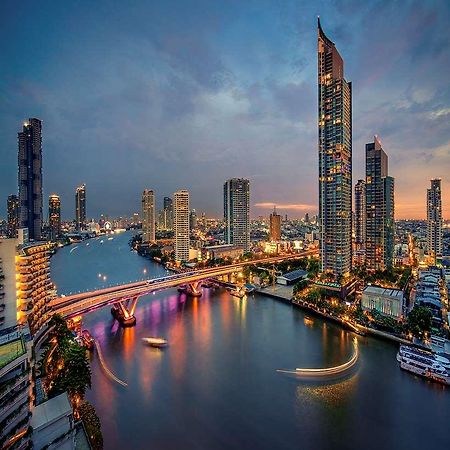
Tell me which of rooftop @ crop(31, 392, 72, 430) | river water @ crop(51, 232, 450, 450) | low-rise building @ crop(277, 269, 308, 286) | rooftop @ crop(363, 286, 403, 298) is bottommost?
river water @ crop(51, 232, 450, 450)

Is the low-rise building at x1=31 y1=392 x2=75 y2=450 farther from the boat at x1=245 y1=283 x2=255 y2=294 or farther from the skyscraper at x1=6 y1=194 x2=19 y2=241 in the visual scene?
the skyscraper at x1=6 y1=194 x2=19 y2=241

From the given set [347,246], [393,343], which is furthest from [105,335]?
[347,246]

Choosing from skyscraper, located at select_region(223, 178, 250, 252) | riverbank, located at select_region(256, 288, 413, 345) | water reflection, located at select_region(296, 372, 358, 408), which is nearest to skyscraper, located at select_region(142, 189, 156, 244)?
skyscraper, located at select_region(223, 178, 250, 252)

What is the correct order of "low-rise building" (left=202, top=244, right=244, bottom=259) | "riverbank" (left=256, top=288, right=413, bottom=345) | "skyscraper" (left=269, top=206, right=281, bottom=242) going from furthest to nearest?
"skyscraper" (left=269, top=206, right=281, bottom=242), "low-rise building" (left=202, top=244, right=244, bottom=259), "riverbank" (left=256, top=288, right=413, bottom=345)

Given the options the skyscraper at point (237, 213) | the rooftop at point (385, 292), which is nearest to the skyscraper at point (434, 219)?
the rooftop at point (385, 292)

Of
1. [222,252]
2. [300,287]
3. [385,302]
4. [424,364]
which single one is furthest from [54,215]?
[424,364]

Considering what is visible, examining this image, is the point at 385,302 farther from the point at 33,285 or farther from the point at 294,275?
the point at 33,285
